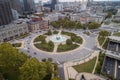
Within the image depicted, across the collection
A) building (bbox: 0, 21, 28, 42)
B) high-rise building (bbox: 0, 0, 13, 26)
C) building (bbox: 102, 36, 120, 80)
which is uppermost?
high-rise building (bbox: 0, 0, 13, 26)

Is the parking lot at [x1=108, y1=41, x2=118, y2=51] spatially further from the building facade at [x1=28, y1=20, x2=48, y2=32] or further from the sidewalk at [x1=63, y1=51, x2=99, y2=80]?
the building facade at [x1=28, y1=20, x2=48, y2=32]

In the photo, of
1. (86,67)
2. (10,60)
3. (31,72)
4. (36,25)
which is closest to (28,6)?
(36,25)

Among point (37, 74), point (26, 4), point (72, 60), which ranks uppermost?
point (26, 4)

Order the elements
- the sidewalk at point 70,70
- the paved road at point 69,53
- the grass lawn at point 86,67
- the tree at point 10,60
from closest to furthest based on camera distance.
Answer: the tree at point 10,60 → the sidewalk at point 70,70 → the grass lawn at point 86,67 → the paved road at point 69,53

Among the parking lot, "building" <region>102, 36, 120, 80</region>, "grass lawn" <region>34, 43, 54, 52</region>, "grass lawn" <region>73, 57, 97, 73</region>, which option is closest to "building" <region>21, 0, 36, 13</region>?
"grass lawn" <region>34, 43, 54, 52</region>

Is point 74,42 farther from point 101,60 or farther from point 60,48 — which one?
point 101,60

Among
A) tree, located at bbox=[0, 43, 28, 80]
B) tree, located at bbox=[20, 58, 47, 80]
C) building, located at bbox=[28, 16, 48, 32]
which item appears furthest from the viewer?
building, located at bbox=[28, 16, 48, 32]

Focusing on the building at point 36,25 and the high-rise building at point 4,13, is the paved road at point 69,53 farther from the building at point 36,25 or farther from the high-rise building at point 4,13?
the high-rise building at point 4,13

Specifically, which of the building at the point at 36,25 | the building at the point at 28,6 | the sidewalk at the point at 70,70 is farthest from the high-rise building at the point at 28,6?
the sidewalk at the point at 70,70

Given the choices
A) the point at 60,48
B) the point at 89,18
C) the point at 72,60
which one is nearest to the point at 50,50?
the point at 60,48
